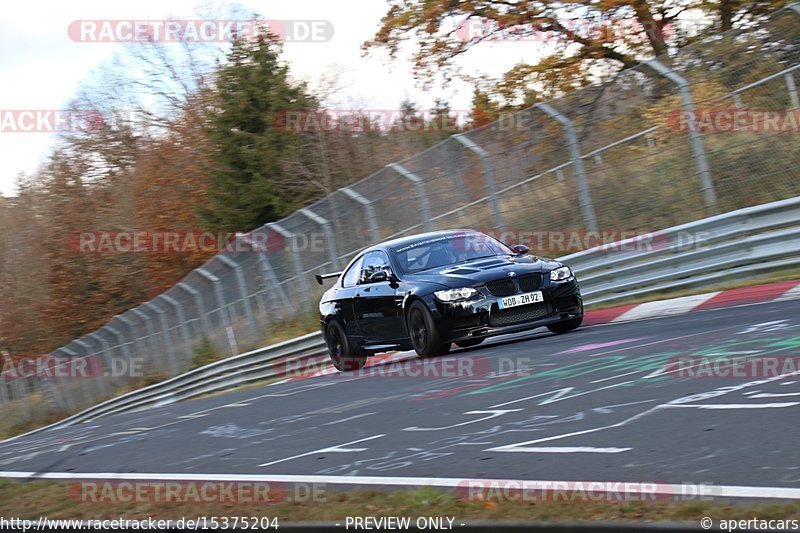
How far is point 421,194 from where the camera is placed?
1808 cm

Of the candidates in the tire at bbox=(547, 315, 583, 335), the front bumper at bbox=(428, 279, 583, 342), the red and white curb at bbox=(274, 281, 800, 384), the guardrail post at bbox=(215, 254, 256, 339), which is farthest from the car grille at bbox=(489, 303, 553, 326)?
the guardrail post at bbox=(215, 254, 256, 339)

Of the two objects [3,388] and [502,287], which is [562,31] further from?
[3,388]

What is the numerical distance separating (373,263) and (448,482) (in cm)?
838

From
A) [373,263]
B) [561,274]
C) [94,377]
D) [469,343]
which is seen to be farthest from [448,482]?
[94,377]

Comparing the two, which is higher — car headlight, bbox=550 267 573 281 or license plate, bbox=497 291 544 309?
car headlight, bbox=550 267 573 281

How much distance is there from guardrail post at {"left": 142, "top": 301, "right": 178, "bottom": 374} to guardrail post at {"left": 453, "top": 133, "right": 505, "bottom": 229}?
41.4ft

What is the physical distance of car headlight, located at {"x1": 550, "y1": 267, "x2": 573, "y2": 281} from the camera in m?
12.5

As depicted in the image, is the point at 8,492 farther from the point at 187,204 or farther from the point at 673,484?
the point at 187,204

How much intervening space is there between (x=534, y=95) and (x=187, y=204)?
30479 millimetres

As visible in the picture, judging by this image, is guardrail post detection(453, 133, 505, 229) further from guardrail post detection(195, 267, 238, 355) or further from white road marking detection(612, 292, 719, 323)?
guardrail post detection(195, 267, 238, 355)

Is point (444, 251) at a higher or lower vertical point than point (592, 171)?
lower

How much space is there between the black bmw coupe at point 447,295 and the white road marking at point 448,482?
4.85 metres

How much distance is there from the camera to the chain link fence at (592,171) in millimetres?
13938

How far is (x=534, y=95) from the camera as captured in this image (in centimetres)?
2502
